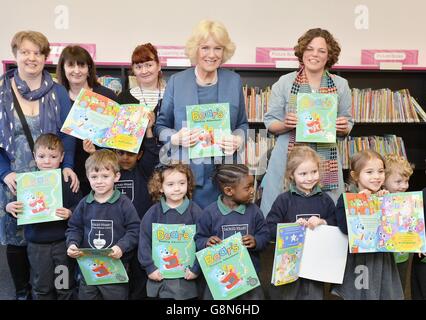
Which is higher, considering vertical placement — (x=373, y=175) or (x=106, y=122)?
(x=106, y=122)

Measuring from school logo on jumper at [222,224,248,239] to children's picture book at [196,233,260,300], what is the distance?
0.10 m

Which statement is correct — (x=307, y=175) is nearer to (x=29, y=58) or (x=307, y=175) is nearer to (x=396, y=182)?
(x=396, y=182)

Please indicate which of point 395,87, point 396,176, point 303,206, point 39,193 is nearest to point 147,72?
point 39,193

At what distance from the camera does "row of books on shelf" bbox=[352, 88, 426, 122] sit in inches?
204

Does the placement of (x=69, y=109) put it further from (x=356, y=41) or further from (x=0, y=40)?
(x=356, y=41)

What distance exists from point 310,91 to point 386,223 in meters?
0.91

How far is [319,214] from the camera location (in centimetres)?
260

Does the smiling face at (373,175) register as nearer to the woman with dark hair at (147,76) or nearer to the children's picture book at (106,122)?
the children's picture book at (106,122)

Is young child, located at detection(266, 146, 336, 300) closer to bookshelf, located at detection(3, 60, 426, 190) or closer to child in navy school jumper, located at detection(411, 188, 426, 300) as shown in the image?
child in navy school jumper, located at detection(411, 188, 426, 300)

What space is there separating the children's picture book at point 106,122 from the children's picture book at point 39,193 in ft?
0.95

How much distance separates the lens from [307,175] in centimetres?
258

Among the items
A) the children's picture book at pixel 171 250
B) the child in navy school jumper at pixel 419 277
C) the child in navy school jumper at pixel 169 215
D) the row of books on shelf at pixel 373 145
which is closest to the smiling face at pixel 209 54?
the child in navy school jumper at pixel 169 215

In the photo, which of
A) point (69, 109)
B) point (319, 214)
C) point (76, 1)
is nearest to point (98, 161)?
point (69, 109)

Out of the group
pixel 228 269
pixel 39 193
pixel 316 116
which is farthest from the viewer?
pixel 316 116
